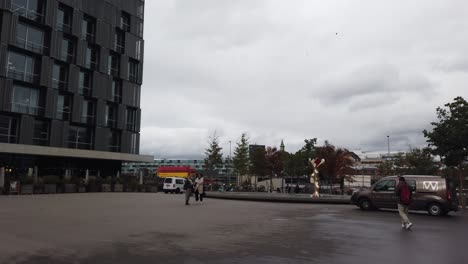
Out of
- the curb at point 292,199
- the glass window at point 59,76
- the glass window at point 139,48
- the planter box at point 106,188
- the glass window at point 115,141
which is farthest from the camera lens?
the glass window at point 139,48

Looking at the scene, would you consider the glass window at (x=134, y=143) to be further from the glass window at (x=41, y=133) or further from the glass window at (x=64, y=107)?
the glass window at (x=41, y=133)

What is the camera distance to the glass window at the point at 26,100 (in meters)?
42.7

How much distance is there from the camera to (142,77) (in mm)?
59625

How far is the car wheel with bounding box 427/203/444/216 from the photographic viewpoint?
1833cm

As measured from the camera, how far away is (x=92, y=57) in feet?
171

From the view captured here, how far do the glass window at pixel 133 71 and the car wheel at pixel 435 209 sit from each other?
46.0 metres

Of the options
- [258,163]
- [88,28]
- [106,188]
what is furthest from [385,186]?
[88,28]

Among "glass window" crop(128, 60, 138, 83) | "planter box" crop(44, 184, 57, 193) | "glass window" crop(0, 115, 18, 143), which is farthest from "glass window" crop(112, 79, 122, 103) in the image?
"planter box" crop(44, 184, 57, 193)

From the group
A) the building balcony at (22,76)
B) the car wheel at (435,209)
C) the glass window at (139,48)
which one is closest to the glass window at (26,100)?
the building balcony at (22,76)

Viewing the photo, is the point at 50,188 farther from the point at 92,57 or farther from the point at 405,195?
the point at 405,195

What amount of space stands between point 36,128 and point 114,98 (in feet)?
40.1

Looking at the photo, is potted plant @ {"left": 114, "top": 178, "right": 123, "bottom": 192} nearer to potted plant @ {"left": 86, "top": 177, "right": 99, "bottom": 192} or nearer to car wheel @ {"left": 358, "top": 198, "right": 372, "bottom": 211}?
potted plant @ {"left": 86, "top": 177, "right": 99, "bottom": 192}

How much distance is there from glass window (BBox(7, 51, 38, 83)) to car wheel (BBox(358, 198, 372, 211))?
3561cm

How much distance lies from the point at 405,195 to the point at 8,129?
38.9 meters
